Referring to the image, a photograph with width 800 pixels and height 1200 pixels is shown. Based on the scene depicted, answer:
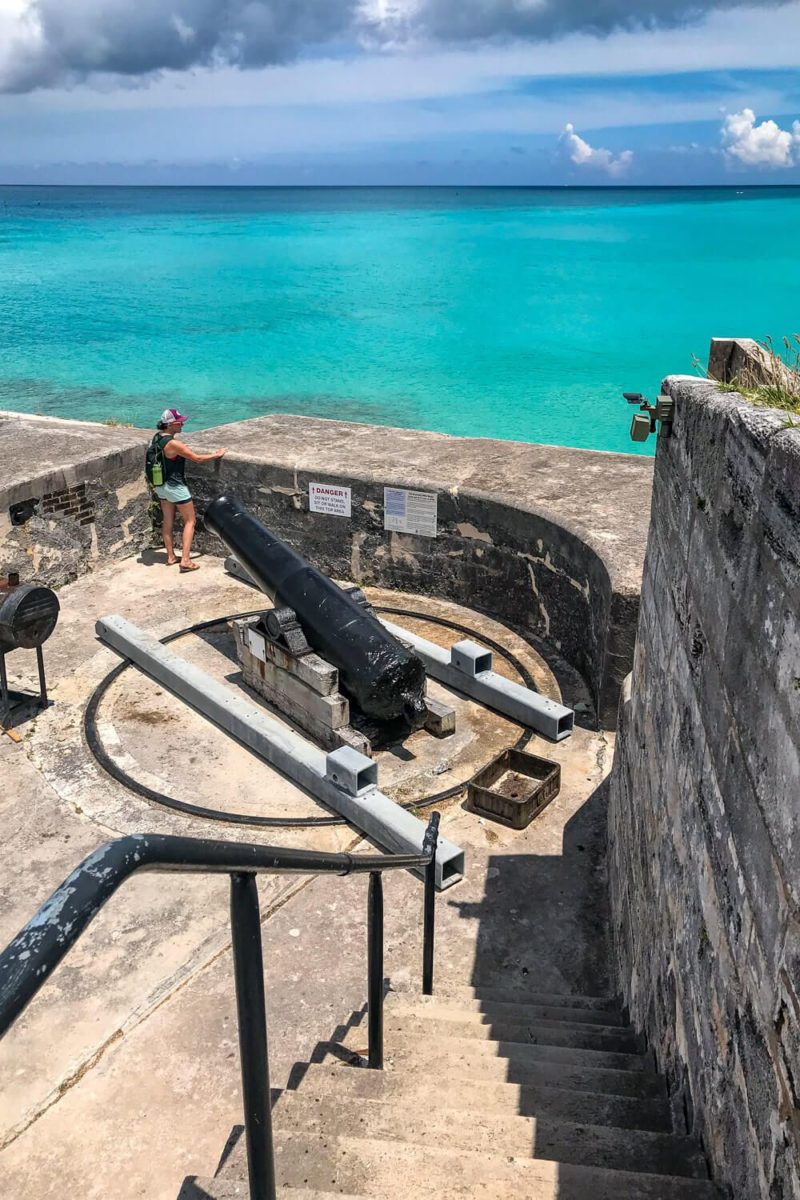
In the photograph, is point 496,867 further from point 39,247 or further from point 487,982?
point 39,247

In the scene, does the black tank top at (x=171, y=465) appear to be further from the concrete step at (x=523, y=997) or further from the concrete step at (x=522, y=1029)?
the concrete step at (x=522, y=1029)

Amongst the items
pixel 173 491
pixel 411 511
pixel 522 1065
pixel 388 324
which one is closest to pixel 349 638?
pixel 411 511

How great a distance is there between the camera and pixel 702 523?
3111mm

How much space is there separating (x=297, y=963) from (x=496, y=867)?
129 centimetres

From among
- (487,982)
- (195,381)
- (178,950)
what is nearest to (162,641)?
(178,950)

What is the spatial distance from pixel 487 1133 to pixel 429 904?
1.30 meters

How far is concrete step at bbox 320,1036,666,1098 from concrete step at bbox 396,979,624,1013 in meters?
0.78

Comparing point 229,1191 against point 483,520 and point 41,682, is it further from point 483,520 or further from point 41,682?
point 483,520

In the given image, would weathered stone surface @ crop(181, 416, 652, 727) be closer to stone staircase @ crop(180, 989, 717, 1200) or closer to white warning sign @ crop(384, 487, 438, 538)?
white warning sign @ crop(384, 487, 438, 538)

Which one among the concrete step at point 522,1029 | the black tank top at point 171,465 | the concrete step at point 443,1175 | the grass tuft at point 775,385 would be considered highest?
the grass tuft at point 775,385

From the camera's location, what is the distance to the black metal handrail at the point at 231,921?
125 cm

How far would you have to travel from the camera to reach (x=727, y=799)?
246 centimetres

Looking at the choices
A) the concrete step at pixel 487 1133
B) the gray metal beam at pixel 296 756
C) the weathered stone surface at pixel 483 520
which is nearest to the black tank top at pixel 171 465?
A: the weathered stone surface at pixel 483 520

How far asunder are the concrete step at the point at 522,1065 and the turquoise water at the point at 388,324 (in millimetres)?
23067
